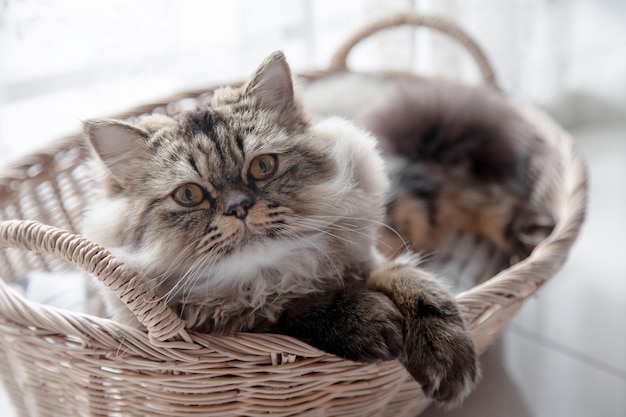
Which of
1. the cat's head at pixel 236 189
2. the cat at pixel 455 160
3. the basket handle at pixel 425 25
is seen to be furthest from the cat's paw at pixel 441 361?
the basket handle at pixel 425 25

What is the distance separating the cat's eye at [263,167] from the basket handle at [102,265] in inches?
10.5

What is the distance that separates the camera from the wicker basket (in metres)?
0.96

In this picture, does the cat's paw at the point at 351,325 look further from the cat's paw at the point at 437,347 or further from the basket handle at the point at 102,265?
the basket handle at the point at 102,265

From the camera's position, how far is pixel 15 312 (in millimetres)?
1029

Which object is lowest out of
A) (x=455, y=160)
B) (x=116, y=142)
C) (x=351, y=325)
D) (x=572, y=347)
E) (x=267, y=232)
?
(x=572, y=347)

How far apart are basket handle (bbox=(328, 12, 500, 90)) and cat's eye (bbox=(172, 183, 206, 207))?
3.84ft

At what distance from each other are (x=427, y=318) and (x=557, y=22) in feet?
7.80

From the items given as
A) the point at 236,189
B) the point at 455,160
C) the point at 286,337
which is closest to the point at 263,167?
the point at 236,189

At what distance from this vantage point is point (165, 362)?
3.31ft

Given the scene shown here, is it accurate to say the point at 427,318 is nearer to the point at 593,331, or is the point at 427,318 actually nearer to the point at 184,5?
the point at 593,331

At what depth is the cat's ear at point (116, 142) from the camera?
107cm

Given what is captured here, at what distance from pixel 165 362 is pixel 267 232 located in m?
0.27

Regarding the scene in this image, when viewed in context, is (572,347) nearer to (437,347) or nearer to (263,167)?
(437,347)

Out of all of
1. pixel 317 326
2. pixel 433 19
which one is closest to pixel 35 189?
pixel 317 326
